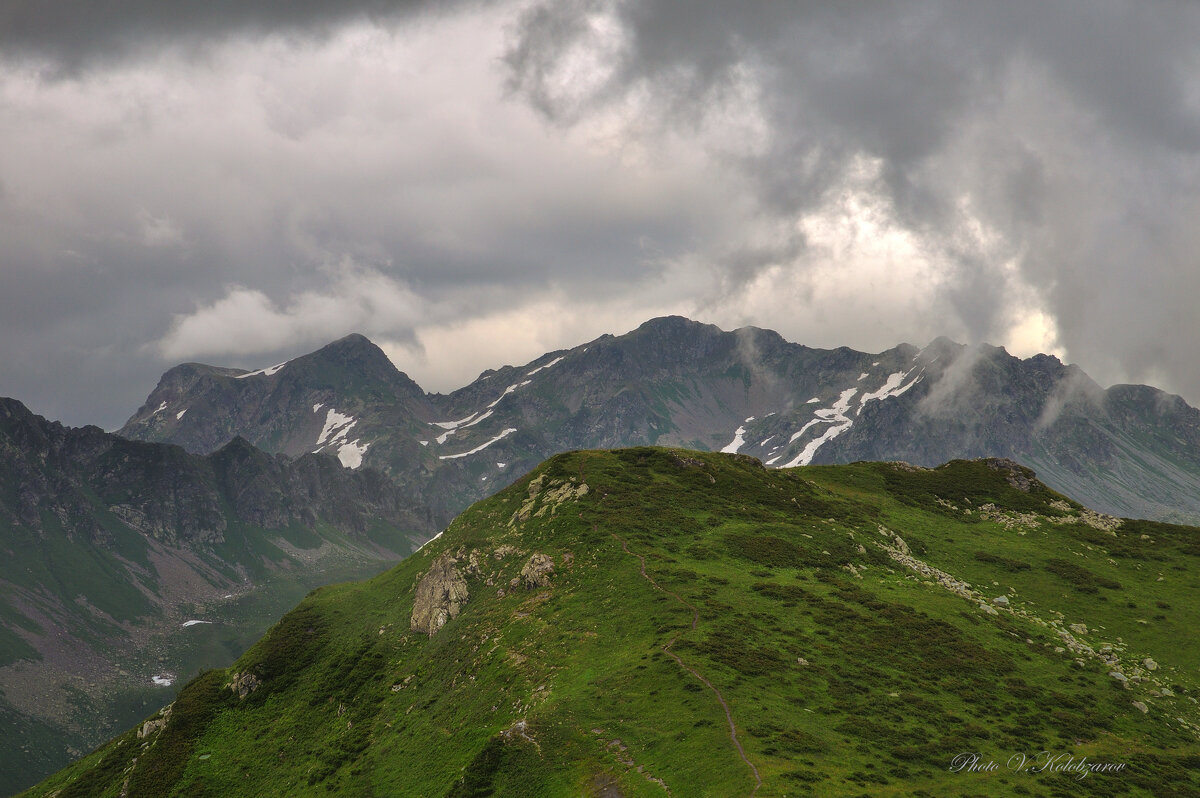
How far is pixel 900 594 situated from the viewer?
260ft

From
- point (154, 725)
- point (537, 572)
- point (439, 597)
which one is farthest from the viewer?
point (154, 725)

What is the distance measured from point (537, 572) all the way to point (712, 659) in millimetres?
29319

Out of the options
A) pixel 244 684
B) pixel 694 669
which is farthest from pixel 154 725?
pixel 694 669

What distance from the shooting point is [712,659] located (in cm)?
5859

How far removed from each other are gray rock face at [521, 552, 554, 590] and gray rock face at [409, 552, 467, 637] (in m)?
9.54

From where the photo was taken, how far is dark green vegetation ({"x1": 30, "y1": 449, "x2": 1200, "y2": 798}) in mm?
49812

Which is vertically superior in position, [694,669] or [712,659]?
[712,659]

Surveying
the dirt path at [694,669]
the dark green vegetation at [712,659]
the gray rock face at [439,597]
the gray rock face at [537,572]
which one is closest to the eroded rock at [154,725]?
the dark green vegetation at [712,659]

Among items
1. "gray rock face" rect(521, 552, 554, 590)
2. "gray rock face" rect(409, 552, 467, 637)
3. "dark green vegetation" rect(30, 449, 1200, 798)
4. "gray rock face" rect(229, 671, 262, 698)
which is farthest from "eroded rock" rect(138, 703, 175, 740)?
"gray rock face" rect(521, 552, 554, 590)

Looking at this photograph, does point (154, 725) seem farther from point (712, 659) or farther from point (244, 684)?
point (712, 659)

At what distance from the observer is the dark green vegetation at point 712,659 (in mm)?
49812

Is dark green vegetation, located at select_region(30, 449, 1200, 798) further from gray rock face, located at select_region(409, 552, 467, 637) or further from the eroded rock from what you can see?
the eroded rock

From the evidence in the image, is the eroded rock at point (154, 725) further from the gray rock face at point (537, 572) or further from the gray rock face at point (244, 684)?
the gray rock face at point (537, 572)

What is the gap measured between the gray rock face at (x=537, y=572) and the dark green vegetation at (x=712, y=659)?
0.60m
